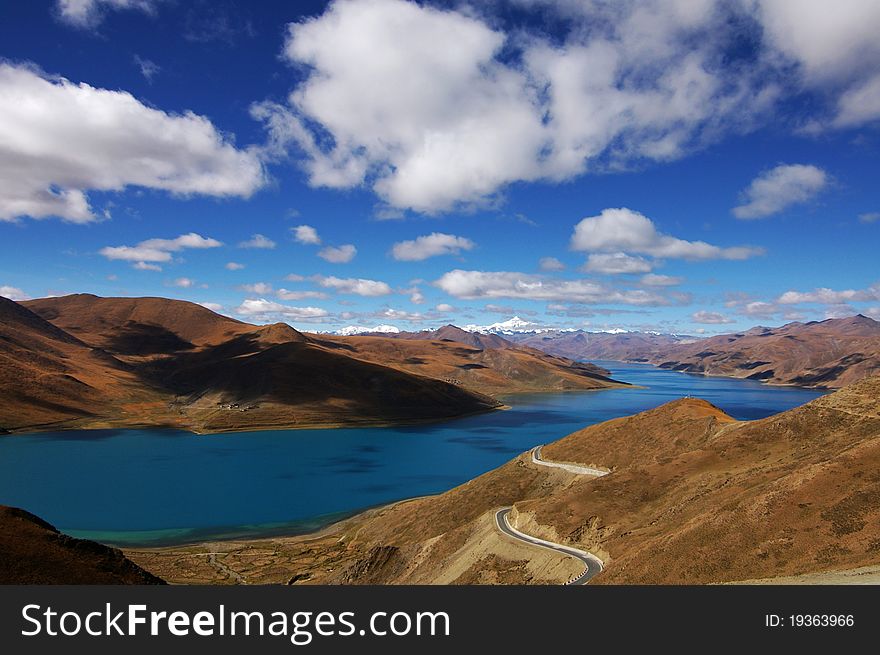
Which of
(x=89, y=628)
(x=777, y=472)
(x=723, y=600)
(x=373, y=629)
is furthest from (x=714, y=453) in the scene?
(x=89, y=628)

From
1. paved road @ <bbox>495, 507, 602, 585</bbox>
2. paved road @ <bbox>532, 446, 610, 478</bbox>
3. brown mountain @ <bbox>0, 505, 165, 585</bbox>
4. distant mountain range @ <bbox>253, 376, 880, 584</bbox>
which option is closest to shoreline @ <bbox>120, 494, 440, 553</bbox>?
distant mountain range @ <bbox>253, 376, 880, 584</bbox>

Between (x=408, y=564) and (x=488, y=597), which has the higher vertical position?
(x=488, y=597)

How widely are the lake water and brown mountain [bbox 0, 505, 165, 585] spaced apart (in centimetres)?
4897

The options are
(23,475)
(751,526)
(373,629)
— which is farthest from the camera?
(23,475)

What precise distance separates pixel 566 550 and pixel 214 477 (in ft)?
362

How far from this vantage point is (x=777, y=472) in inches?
2210

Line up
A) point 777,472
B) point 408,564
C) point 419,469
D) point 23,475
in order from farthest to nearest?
point 419,469 < point 23,475 < point 408,564 < point 777,472

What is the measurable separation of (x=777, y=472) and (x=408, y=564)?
45477mm

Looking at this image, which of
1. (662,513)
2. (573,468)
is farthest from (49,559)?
(573,468)

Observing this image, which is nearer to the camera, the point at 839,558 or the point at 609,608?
the point at 609,608

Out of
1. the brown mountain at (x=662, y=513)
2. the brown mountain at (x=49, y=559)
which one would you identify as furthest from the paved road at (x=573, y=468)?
the brown mountain at (x=49, y=559)


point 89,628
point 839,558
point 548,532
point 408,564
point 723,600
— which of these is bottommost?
point 408,564

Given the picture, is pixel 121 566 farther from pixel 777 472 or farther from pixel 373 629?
pixel 777 472

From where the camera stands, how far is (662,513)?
5756cm
